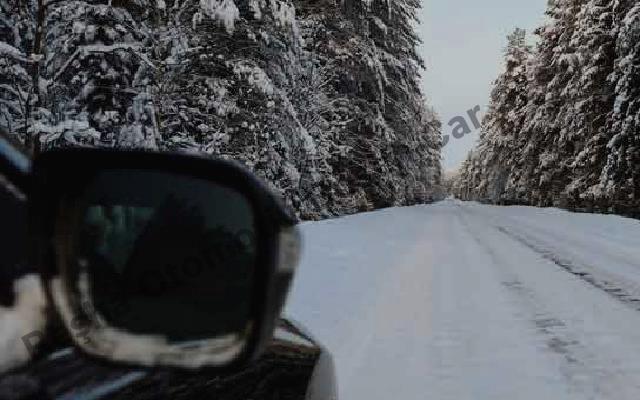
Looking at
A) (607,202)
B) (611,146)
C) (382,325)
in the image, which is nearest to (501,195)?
(607,202)

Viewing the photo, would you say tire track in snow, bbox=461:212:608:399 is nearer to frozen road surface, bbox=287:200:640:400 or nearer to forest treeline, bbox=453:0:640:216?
frozen road surface, bbox=287:200:640:400

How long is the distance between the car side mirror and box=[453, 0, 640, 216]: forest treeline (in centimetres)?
2344

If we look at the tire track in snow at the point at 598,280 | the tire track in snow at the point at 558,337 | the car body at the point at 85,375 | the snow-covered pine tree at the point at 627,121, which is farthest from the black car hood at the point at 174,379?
the snow-covered pine tree at the point at 627,121

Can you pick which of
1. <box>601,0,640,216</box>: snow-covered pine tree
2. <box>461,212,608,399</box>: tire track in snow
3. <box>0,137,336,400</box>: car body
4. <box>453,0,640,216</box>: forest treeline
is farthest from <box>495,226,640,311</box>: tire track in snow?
<box>453,0,640,216</box>: forest treeline

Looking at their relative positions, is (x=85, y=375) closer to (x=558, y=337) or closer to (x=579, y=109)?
(x=558, y=337)

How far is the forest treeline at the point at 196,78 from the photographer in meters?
9.34

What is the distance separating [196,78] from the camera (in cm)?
1284

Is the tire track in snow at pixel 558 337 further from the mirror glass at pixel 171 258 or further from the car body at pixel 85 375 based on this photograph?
the mirror glass at pixel 171 258

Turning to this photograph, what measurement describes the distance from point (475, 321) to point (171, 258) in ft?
16.2

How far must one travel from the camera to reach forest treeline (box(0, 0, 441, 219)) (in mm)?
9336

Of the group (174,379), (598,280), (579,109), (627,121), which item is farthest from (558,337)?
(579,109)

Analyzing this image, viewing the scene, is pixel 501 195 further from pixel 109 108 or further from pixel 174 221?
pixel 174 221

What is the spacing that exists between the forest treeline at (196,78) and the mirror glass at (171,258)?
1912 mm

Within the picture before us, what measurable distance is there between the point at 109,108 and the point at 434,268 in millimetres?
5718
